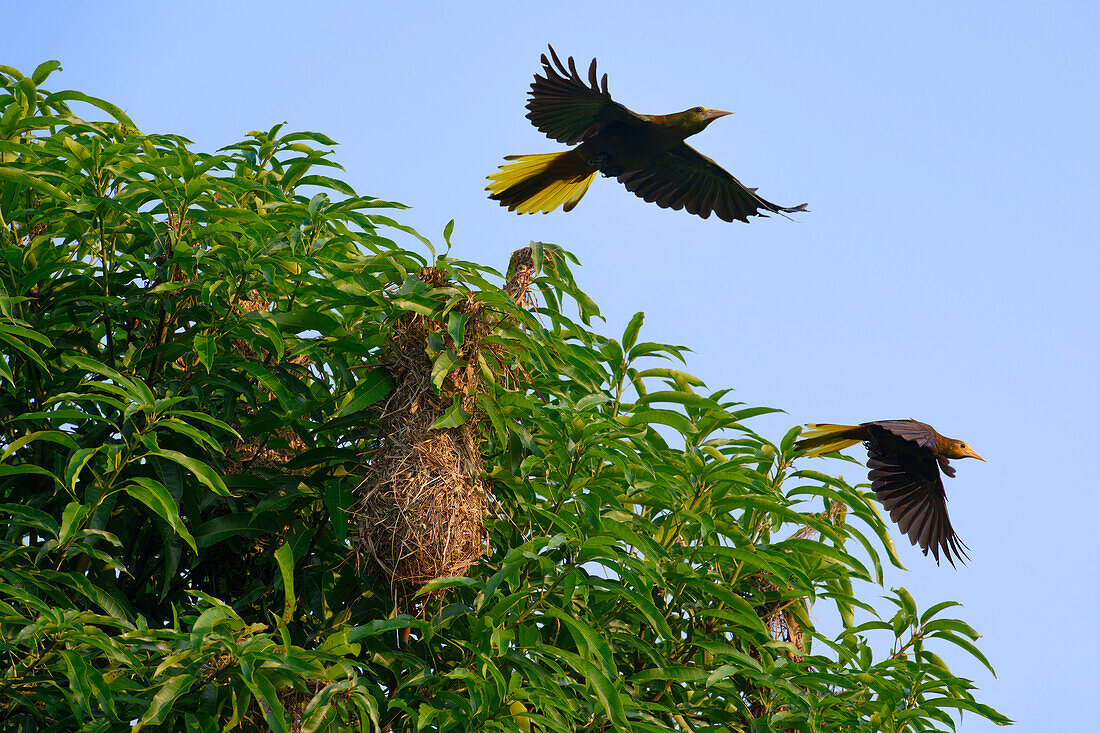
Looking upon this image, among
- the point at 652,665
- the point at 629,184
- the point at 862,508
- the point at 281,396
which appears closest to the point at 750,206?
the point at 629,184

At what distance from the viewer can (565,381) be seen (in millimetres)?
3564

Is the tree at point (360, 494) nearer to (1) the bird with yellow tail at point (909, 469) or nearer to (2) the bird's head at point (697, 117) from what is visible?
(1) the bird with yellow tail at point (909, 469)

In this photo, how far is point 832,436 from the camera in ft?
15.8

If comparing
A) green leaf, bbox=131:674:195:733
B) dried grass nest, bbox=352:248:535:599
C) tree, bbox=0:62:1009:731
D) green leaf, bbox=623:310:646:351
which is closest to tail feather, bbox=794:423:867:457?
tree, bbox=0:62:1009:731

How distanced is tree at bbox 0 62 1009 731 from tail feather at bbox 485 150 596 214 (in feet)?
5.85

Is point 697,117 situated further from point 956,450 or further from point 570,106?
point 956,450

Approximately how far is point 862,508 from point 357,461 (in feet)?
5.51

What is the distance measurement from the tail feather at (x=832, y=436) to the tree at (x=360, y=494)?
1.08m

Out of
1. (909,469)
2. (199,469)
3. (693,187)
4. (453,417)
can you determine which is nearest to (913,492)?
(909,469)

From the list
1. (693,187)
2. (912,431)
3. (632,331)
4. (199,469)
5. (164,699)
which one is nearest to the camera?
(164,699)

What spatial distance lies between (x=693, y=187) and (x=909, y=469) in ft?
6.40

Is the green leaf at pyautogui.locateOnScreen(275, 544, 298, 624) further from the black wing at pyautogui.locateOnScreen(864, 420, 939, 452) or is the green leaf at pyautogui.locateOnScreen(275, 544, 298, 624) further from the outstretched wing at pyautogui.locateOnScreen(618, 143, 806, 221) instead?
the outstretched wing at pyautogui.locateOnScreen(618, 143, 806, 221)

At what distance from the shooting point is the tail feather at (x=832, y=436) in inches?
187

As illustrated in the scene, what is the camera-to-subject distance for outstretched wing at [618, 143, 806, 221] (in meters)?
5.75
